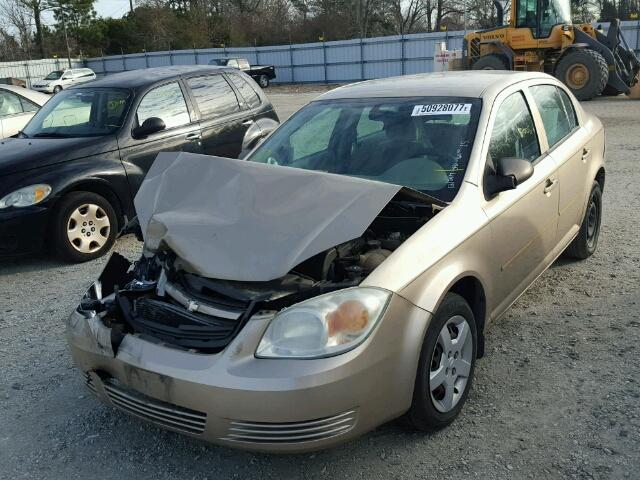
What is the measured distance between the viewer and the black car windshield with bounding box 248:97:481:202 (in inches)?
140

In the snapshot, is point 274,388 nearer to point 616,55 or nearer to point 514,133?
point 514,133

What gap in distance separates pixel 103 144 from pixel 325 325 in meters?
4.39

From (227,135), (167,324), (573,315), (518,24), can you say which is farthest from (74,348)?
(518,24)

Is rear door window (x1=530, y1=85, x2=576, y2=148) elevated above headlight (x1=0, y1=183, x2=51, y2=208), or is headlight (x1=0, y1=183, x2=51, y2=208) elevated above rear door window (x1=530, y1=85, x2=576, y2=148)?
rear door window (x1=530, y1=85, x2=576, y2=148)

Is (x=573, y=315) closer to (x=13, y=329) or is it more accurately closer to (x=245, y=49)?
(x=13, y=329)

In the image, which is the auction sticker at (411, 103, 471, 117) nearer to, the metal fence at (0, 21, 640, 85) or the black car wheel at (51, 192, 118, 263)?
the black car wheel at (51, 192, 118, 263)

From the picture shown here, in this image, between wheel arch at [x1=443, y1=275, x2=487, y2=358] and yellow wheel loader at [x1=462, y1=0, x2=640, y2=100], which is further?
yellow wheel loader at [x1=462, y1=0, x2=640, y2=100]

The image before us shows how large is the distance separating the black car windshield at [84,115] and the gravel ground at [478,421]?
2405mm

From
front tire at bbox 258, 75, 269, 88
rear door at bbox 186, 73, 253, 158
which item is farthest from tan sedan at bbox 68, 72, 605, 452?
front tire at bbox 258, 75, 269, 88

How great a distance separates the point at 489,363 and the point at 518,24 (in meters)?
16.8

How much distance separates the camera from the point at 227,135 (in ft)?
23.6

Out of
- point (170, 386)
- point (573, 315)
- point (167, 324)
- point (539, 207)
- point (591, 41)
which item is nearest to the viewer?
point (170, 386)

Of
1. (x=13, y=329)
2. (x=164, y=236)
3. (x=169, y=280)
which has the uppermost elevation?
(x=164, y=236)

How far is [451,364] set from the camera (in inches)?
119
